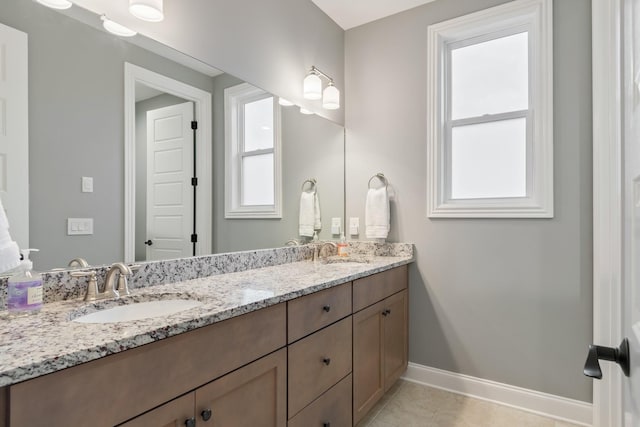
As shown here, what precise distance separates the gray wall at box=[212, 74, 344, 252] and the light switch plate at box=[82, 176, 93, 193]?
0.58m

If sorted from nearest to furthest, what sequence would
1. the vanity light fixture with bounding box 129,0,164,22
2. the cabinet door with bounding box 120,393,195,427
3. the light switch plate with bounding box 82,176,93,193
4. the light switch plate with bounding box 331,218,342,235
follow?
1. the cabinet door with bounding box 120,393,195,427
2. the light switch plate with bounding box 82,176,93,193
3. the vanity light fixture with bounding box 129,0,164,22
4. the light switch plate with bounding box 331,218,342,235

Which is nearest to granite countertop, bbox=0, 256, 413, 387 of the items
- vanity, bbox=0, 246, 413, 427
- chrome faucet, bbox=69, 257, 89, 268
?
vanity, bbox=0, 246, 413, 427

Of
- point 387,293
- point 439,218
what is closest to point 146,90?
point 387,293

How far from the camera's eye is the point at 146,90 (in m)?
1.47

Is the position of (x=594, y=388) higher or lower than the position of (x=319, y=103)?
lower

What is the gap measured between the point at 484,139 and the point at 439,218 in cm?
59

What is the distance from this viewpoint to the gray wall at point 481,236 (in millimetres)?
1999

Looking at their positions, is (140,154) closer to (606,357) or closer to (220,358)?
(220,358)

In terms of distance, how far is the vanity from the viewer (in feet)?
2.36

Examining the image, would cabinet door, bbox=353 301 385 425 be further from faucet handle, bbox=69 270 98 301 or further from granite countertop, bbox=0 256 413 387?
faucet handle, bbox=69 270 98 301

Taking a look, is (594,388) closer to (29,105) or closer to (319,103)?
(319,103)

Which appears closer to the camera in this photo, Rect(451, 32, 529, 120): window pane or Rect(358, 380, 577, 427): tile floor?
Rect(358, 380, 577, 427): tile floor

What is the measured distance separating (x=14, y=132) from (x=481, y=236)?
2323 mm

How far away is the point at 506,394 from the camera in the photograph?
7.16 feet
